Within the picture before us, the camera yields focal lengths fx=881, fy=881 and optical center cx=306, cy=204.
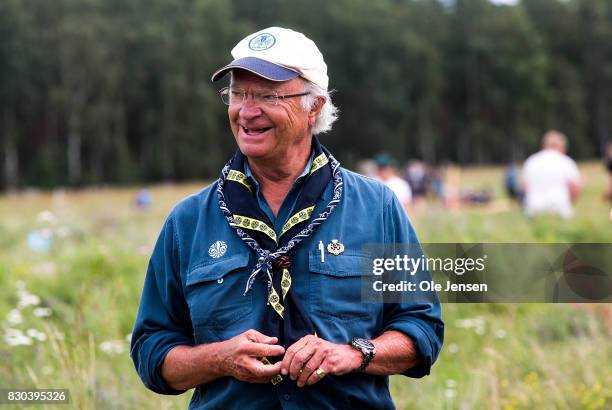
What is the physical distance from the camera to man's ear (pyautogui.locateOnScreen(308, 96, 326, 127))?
3.13 m

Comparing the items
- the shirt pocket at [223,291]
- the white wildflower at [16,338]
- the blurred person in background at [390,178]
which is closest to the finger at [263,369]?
the shirt pocket at [223,291]

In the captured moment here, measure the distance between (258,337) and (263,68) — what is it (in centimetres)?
88

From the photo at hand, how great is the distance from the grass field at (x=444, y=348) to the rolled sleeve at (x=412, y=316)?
1.53 metres

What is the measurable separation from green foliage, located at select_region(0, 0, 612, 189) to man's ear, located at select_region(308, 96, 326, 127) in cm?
5268

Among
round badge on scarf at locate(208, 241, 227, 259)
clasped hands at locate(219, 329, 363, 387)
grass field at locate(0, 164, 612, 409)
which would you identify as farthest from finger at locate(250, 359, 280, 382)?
grass field at locate(0, 164, 612, 409)

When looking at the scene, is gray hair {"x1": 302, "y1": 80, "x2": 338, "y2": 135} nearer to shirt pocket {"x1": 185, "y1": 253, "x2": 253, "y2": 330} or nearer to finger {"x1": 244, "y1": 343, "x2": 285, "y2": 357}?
shirt pocket {"x1": 185, "y1": 253, "x2": 253, "y2": 330}

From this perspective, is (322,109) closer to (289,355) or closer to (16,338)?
(289,355)

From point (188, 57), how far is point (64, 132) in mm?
9884

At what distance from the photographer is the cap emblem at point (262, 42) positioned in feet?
9.75

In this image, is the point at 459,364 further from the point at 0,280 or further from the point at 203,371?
the point at 0,280

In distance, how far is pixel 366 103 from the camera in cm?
6925

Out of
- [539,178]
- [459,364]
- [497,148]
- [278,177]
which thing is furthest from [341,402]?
[497,148]

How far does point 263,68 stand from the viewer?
2.92 m

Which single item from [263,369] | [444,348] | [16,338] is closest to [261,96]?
[263,369]
